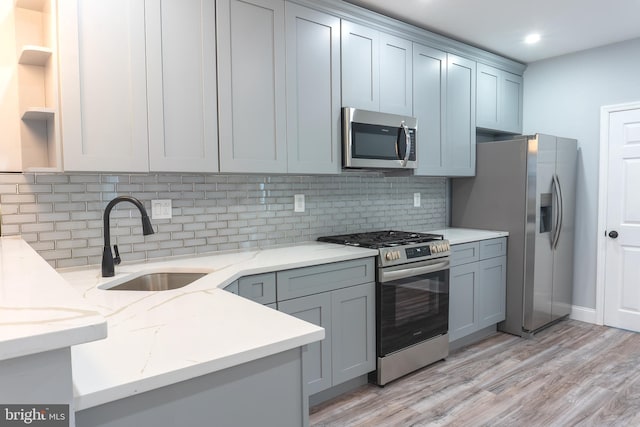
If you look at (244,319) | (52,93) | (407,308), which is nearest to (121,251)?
(52,93)

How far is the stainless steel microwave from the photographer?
2.99m

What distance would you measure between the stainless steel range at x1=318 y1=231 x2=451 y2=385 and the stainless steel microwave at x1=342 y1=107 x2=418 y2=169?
22.2 inches

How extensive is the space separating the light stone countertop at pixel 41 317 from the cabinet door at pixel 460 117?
3.37 m

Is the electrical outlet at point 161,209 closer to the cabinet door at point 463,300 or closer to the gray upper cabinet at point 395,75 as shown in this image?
the gray upper cabinet at point 395,75

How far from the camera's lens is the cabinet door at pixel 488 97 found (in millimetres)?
4082

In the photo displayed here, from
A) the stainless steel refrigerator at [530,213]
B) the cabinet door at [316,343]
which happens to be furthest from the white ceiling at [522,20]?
the cabinet door at [316,343]

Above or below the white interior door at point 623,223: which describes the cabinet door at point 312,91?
above

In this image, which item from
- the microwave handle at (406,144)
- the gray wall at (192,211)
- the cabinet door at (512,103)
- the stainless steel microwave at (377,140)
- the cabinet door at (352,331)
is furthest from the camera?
the cabinet door at (512,103)

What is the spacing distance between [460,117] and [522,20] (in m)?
0.88

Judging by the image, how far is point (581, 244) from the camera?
14.2 ft

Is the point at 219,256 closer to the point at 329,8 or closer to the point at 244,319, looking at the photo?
the point at 244,319

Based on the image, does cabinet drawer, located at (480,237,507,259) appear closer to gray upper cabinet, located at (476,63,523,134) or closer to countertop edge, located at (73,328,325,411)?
gray upper cabinet, located at (476,63,523,134)

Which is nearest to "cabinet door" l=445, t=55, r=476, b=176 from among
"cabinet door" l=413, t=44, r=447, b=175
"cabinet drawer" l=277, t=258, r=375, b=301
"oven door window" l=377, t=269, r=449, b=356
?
"cabinet door" l=413, t=44, r=447, b=175

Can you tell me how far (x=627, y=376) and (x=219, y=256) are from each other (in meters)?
2.94
